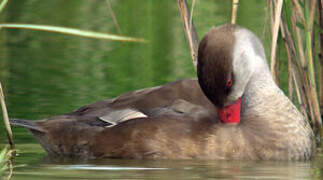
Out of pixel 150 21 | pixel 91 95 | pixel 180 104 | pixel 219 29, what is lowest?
pixel 150 21

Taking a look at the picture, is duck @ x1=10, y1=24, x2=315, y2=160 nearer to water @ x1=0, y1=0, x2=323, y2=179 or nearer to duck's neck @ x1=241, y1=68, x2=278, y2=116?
duck's neck @ x1=241, y1=68, x2=278, y2=116

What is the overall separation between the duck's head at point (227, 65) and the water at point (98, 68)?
0.53 metres

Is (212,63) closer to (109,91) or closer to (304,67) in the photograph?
(304,67)

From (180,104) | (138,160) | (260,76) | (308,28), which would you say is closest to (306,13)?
(308,28)

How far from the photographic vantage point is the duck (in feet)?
26.3

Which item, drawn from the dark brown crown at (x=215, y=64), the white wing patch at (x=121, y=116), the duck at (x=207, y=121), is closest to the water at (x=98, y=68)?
the duck at (x=207, y=121)

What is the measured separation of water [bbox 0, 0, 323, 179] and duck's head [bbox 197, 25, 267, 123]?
0.53m

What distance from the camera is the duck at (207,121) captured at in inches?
316

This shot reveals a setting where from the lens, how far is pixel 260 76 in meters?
8.43

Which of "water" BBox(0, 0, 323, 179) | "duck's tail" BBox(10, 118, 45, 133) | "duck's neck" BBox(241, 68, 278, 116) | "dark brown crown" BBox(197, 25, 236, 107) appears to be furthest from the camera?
"duck's tail" BBox(10, 118, 45, 133)

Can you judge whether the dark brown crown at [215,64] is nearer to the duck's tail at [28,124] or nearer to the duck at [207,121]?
the duck at [207,121]

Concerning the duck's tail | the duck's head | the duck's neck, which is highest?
the duck's head

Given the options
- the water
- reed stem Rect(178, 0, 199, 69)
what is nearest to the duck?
the water

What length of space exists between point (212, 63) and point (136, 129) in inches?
35.9
